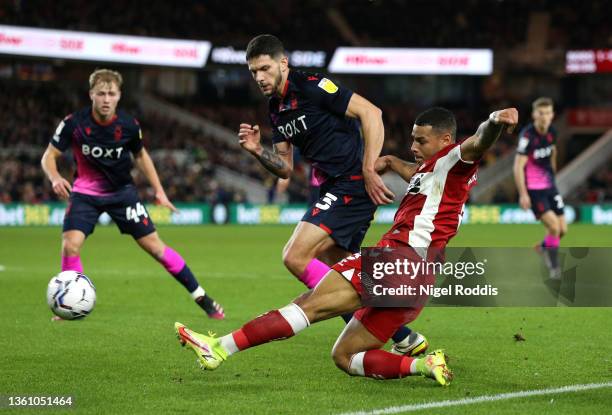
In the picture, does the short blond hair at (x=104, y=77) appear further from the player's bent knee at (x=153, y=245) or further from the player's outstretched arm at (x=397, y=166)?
the player's outstretched arm at (x=397, y=166)

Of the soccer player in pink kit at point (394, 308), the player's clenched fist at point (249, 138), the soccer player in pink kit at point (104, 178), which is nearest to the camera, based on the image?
the soccer player in pink kit at point (394, 308)

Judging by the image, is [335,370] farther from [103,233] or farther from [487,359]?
[103,233]

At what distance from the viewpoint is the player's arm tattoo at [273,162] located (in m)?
6.91

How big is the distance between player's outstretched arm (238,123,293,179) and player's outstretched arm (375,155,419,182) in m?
0.79

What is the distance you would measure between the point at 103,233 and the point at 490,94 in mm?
26985

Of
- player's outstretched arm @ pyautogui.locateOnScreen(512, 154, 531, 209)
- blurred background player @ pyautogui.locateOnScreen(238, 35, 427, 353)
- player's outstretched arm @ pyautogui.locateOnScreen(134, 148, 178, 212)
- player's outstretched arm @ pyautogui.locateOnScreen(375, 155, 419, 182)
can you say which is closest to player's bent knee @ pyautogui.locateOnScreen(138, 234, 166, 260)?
player's outstretched arm @ pyautogui.locateOnScreen(134, 148, 178, 212)

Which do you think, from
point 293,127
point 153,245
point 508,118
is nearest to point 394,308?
point 508,118

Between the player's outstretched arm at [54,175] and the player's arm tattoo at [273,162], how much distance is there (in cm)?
240

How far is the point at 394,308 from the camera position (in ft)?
19.4

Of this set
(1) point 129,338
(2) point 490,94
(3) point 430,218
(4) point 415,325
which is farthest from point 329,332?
(2) point 490,94

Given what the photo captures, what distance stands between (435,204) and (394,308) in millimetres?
672

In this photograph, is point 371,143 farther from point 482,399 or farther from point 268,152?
point 482,399

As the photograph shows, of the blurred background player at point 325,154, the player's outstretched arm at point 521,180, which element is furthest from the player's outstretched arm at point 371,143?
the player's outstretched arm at point 521,180

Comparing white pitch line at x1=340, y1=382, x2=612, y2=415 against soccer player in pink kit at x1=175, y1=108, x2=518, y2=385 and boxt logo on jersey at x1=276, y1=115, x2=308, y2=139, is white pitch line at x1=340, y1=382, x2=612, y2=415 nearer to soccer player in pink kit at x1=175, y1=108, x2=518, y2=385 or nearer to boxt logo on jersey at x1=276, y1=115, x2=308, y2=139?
soccer player in pink kit at x1=175, y1=108, x2=518, y2=385
